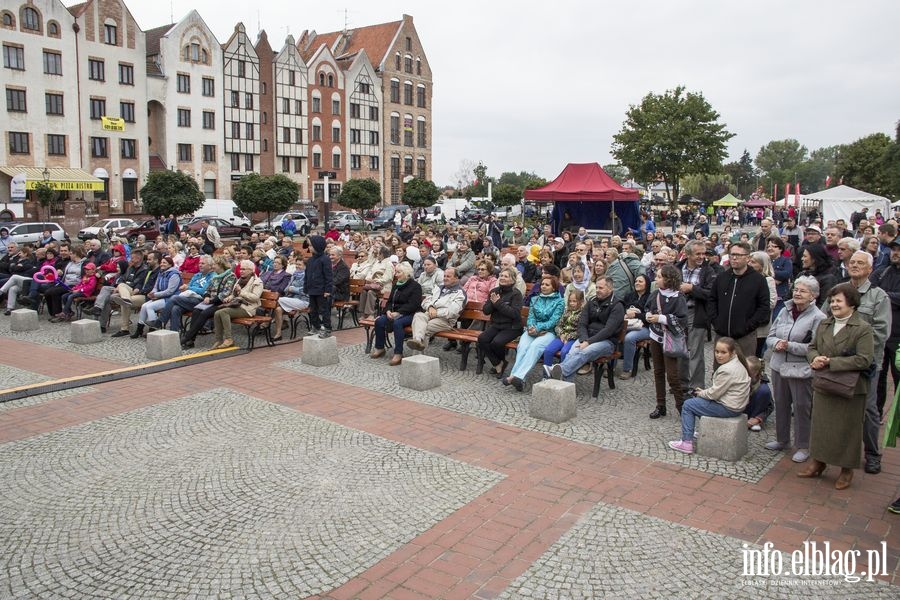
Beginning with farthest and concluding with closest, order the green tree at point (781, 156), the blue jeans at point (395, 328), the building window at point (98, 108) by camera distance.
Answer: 1. the green tree at point (781, 156)
2. the building window at point (98, 108)
3. the blue jeans at point (395, 328)

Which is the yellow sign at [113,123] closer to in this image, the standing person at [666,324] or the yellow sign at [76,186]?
the yellow sign at [76,186]

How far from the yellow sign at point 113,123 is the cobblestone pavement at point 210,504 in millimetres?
48508

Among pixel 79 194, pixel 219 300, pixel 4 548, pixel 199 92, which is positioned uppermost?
pixel 199 92

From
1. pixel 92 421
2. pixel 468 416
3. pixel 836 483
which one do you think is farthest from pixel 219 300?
pixel 836 483

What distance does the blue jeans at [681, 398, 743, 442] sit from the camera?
6927 millimetres

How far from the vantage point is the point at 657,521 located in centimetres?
565

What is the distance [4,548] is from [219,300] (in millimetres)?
7159

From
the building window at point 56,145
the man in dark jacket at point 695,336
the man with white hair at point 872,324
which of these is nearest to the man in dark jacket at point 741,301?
the man in dark jacket at point 695,336

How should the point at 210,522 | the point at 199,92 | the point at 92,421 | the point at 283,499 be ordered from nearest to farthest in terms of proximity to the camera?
the point at 210,522 → the point at 283,499 → the point at 92,421 → the point at 199,92

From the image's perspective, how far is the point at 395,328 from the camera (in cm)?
1086

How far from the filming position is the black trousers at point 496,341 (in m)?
9.80

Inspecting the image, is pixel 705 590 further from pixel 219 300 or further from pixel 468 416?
pixel 219 300

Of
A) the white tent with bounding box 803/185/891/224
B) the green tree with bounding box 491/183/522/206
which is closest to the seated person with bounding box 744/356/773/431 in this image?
the white tent with bounding box 803/185/891/224

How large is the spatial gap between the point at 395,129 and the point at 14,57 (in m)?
34.1
